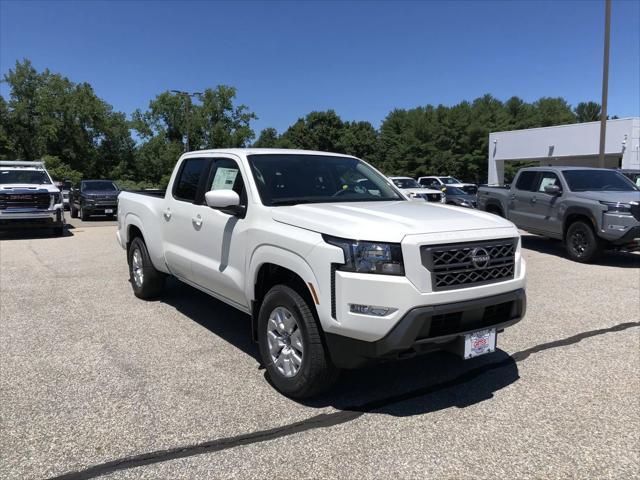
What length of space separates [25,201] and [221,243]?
11.7m

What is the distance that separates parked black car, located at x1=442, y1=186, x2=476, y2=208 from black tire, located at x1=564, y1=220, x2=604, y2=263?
970 cm

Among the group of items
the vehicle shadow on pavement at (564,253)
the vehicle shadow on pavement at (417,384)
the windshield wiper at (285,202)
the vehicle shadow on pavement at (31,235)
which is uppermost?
the windshield wiper at (285,202)

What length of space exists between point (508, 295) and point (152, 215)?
4.17 metres

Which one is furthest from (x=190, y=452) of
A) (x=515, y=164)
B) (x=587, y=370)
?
(x=515, y=164)

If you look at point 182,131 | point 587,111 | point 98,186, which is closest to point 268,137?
point 182,131

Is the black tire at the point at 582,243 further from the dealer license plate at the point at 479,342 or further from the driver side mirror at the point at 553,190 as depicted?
the dealer license plate at the point at 479,342

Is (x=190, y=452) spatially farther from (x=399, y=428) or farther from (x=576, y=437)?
(x=576, y=437)

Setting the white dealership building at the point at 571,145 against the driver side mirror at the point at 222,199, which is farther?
the white dealership building at the point at 571,145

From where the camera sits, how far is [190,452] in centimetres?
319

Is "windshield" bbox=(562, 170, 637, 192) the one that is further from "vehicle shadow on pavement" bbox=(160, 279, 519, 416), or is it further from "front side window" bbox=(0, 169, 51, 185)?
"front side window" bbox=(0, 169, 51, 185)

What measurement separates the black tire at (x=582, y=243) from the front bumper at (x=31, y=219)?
12721mm

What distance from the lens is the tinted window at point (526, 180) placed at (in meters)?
11.7

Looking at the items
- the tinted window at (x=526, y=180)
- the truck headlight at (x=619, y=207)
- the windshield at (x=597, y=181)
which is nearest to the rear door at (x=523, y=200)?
the tinted window at (x=526, y=180)

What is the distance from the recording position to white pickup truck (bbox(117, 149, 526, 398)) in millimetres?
3375
